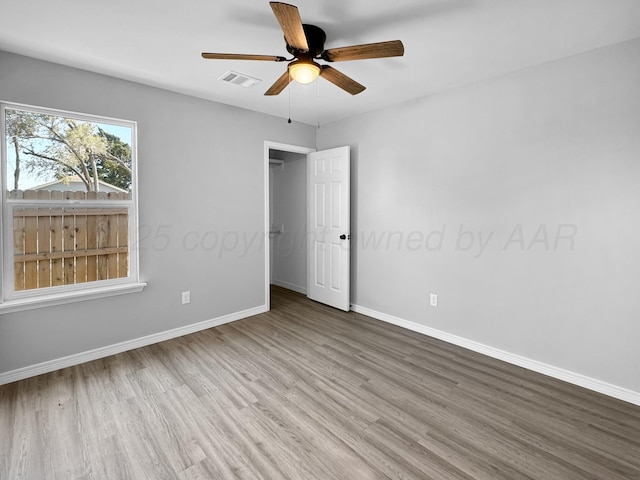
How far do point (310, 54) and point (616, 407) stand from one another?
3.21 meters

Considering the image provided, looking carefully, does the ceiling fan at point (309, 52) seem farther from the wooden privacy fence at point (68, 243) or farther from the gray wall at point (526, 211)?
the wooden privacy fence at point (68, 243)

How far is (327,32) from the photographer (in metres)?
2.18

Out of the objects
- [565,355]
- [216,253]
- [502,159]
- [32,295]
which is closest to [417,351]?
[565,355]

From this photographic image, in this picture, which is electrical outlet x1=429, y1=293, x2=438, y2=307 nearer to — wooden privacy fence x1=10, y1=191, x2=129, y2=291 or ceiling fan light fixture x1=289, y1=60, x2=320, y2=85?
ceiling fan light fixture x1=289, y1=60, x2=320, y2=85

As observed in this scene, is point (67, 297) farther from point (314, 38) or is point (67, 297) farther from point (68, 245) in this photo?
point (314, 38)

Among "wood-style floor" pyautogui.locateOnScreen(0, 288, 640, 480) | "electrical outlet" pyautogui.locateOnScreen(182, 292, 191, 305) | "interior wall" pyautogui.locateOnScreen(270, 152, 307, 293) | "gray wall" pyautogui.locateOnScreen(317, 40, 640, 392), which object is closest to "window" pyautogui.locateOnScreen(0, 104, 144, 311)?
"electrical outlet" pyautogui.locateOnScreen(182, 292, 191, 305)

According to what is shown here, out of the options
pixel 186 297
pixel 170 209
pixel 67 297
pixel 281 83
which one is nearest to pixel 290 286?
pixel 186 297

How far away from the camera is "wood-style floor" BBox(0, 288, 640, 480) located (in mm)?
1703

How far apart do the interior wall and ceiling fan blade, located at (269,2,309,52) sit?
318cm

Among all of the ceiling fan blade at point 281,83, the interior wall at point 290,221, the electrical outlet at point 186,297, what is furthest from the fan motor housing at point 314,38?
the interior wall at point 290,221

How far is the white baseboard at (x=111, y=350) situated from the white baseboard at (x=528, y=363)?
76.7 inches

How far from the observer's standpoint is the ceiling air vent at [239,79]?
2.83 meters

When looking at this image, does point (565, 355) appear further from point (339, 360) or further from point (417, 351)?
point (339, 360)

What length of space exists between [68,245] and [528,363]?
4.16 m
